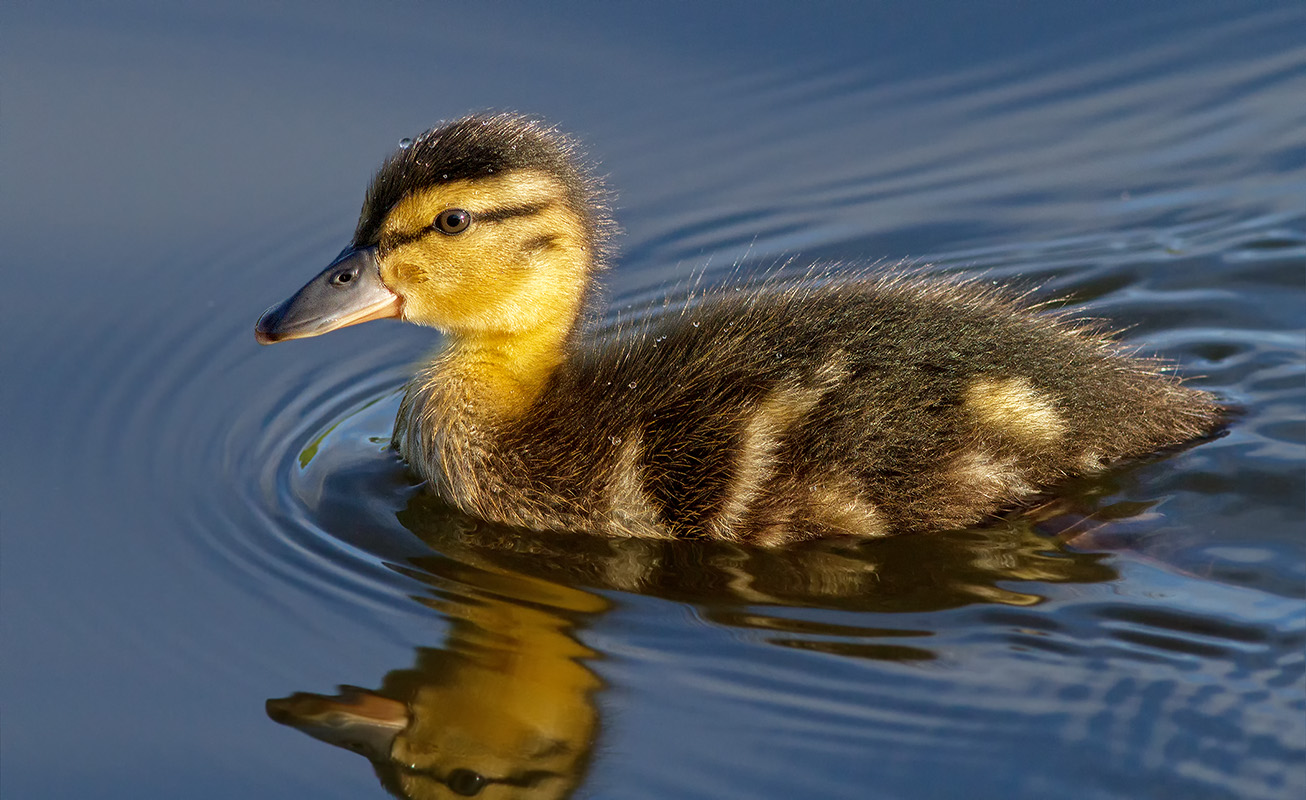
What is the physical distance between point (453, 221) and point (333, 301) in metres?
0.34

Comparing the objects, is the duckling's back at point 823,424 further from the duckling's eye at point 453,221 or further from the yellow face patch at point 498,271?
the duckling's eye at point 453,221

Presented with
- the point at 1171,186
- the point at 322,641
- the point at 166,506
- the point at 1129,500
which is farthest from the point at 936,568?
the point at 1171,186

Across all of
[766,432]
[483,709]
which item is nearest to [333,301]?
[766,432]

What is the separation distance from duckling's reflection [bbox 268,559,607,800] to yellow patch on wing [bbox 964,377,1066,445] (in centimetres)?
91

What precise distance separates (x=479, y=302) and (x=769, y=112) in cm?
196

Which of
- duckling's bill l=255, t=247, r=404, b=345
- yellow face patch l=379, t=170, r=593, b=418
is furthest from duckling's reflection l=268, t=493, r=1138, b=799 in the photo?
duckling's bill l=255, t=247, r=404, b=345

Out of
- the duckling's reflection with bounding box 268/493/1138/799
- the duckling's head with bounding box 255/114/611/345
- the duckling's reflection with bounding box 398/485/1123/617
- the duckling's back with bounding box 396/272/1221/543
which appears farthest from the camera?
the duckling's head with bounding box 255/114/611/345

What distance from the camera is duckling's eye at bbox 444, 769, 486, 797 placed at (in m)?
3.04

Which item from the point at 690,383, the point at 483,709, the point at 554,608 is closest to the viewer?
the point at 483,709

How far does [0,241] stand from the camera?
4.98 metres

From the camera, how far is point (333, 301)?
13.3 ft

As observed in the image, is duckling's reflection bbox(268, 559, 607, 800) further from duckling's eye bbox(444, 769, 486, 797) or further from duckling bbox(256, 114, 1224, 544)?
duckling bbox(256, 114, 1224, 544)

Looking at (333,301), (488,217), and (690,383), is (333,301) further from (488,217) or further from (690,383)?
(690,383)

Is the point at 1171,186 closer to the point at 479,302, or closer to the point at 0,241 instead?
the point at 479,302
